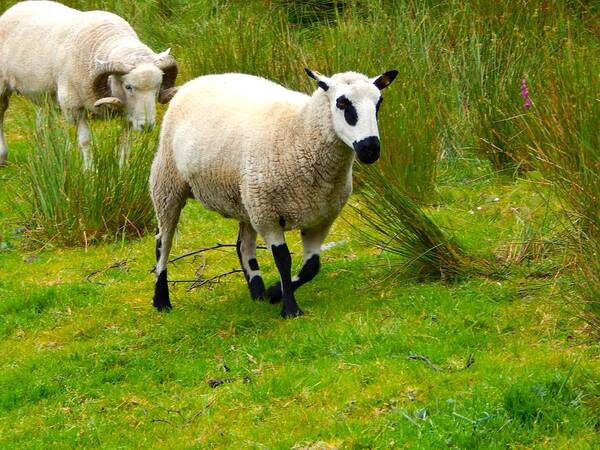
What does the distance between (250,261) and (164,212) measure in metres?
0.73

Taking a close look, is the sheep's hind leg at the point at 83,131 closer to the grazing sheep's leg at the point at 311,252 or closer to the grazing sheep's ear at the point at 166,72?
the grazing sheep's ear at the point at 166,72

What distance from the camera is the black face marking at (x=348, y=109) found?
6.69m

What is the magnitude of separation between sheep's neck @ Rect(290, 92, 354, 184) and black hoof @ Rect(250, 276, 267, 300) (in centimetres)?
115

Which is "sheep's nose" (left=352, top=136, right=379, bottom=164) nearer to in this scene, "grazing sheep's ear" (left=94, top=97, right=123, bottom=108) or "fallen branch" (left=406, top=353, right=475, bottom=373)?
"fallen branch" (left=406, top=353, right=475, bottom=373)

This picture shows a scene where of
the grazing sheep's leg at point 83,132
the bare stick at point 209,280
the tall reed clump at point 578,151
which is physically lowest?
the bare stick at point 209,280

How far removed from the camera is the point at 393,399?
5.73 metres

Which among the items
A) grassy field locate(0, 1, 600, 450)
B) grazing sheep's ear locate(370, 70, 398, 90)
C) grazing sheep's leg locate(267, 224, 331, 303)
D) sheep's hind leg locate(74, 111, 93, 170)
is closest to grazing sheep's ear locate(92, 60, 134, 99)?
sheep's hind leg locate(74, 111, 93, 170)

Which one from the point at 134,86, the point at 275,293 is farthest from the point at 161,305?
the point at 134,86

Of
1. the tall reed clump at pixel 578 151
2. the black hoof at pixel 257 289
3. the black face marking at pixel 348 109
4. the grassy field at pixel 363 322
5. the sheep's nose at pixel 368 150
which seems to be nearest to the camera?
the grassy field at pixel 363 322

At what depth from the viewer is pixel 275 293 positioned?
766 cm

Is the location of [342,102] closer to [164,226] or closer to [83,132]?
[164,226]

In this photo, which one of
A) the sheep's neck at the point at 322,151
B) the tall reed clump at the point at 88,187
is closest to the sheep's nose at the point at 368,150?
the sheep's neck at the point at 322,151

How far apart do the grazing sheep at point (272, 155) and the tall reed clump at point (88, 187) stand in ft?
6.03

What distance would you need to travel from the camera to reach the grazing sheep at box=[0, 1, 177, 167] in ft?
37.2
